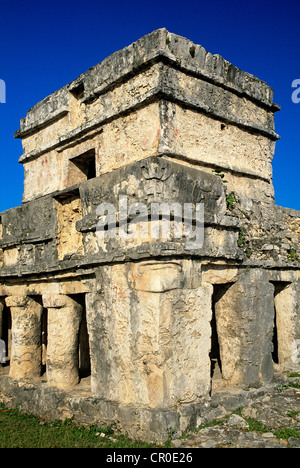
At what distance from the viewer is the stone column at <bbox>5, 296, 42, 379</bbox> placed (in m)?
6.82

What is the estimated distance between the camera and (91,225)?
5602 millimetres

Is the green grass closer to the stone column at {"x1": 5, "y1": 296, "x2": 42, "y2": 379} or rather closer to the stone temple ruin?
the stone temple ruin

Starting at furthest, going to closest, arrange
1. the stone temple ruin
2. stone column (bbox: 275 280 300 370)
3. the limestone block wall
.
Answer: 1. stone column (bbox: 275 280 300 370)
2. the limestone block wall
3. the stone temple ruin

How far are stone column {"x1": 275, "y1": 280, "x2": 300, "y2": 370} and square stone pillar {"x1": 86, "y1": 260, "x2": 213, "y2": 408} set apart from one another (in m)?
2.33

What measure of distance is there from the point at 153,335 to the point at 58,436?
1.72 meters

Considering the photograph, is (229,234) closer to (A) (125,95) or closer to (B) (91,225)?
(B) (91,225)

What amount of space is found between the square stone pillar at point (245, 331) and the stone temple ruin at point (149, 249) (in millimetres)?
19

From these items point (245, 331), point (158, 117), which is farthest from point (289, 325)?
point (158, 117)

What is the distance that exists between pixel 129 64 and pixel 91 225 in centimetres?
244

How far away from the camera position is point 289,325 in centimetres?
698

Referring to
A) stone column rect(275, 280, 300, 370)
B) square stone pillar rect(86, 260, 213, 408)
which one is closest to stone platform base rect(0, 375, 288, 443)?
square stone pillar rect(86, 260, 213, 408)

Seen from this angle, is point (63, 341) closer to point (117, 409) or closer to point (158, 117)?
point (117, 409)

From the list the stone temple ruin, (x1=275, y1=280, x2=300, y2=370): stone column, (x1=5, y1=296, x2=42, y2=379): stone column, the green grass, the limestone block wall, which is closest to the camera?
the green grass


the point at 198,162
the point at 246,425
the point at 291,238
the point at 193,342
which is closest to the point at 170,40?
the point at 198,162
